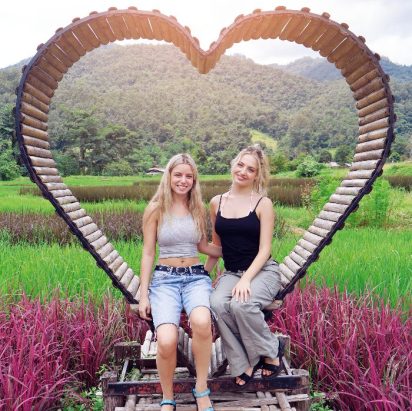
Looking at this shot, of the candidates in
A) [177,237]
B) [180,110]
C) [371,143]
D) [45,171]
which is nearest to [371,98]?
[371,143]

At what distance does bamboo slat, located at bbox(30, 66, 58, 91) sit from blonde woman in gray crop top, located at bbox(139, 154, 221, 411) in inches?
26.4

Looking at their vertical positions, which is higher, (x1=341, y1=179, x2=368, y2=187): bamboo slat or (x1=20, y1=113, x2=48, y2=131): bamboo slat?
(x1=20, y1=113, x2=48, y2=131): bamboo slat

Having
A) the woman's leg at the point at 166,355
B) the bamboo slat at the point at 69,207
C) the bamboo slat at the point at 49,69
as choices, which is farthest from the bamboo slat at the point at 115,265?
the bamboo slat at the point at 49,69

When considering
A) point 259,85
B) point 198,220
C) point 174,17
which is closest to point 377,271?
point 198,220

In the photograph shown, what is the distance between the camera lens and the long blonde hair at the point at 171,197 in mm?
2346

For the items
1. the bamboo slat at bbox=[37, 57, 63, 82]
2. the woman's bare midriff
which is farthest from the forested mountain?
the woman's bare midriff

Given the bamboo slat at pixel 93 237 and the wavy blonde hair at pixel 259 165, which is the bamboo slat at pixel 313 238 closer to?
the wavy blonde hair at pixel 259 165

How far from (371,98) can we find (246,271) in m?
0.98

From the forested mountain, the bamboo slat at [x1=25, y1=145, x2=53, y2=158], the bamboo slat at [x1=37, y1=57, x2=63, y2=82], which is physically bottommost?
the bamboo slat at [x1=25, y1=145, x2=53, y2=158]

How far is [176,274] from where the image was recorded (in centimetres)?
229

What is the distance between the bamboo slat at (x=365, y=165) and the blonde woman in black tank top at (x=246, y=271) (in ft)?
1.36

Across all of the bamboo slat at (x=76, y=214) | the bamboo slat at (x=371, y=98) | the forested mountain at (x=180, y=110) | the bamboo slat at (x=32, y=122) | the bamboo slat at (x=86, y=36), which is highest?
the forested mountain at (x=180, y=110)

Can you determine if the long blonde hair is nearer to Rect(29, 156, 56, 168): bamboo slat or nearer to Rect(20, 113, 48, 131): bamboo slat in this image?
Rect(29, 156, 56, 168): bamboo slat

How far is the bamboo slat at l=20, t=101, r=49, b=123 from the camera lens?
221 centimetres
